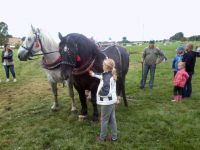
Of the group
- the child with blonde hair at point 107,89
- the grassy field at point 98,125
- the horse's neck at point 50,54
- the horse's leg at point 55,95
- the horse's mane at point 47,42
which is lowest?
the grassy field at point 98,125

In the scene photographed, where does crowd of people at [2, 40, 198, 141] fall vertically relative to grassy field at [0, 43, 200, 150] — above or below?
above

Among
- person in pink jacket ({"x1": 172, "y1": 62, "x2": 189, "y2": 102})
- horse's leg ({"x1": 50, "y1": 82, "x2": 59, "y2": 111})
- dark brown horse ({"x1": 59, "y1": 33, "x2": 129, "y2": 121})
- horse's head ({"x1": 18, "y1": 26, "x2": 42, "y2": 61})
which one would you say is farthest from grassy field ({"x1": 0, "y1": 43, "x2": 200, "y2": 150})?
horse's head ({"x1": 18, "y1": 26, "x2": 42, "y2": 61})

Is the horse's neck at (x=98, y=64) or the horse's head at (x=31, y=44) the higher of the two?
the horse's head at (x=31, y=44)

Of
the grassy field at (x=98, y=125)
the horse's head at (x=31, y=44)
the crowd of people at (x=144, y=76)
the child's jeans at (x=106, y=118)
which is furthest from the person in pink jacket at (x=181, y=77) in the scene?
the horse's head at (x=31, y=44)

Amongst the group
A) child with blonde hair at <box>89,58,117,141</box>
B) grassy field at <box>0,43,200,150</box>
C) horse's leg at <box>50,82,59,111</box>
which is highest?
child with blonde hair at <box>89,58,117,141</box>

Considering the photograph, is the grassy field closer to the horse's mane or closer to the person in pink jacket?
the person in pink jacket

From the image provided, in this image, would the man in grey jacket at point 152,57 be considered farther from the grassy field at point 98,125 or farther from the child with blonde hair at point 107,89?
the child with blonde hair at point 107,89

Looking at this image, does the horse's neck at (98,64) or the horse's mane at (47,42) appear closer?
the horse's neck at (98,64)

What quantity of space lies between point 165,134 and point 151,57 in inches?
195

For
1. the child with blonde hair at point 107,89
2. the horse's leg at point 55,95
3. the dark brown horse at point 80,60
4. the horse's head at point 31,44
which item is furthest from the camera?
the horse's leg at point 55,95

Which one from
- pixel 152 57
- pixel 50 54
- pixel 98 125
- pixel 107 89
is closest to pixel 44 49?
pixel 50 54

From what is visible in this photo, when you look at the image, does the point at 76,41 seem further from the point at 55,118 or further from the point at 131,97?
the point at 131,97

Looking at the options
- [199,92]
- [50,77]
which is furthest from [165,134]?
[199,92]

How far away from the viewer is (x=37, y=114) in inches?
270
